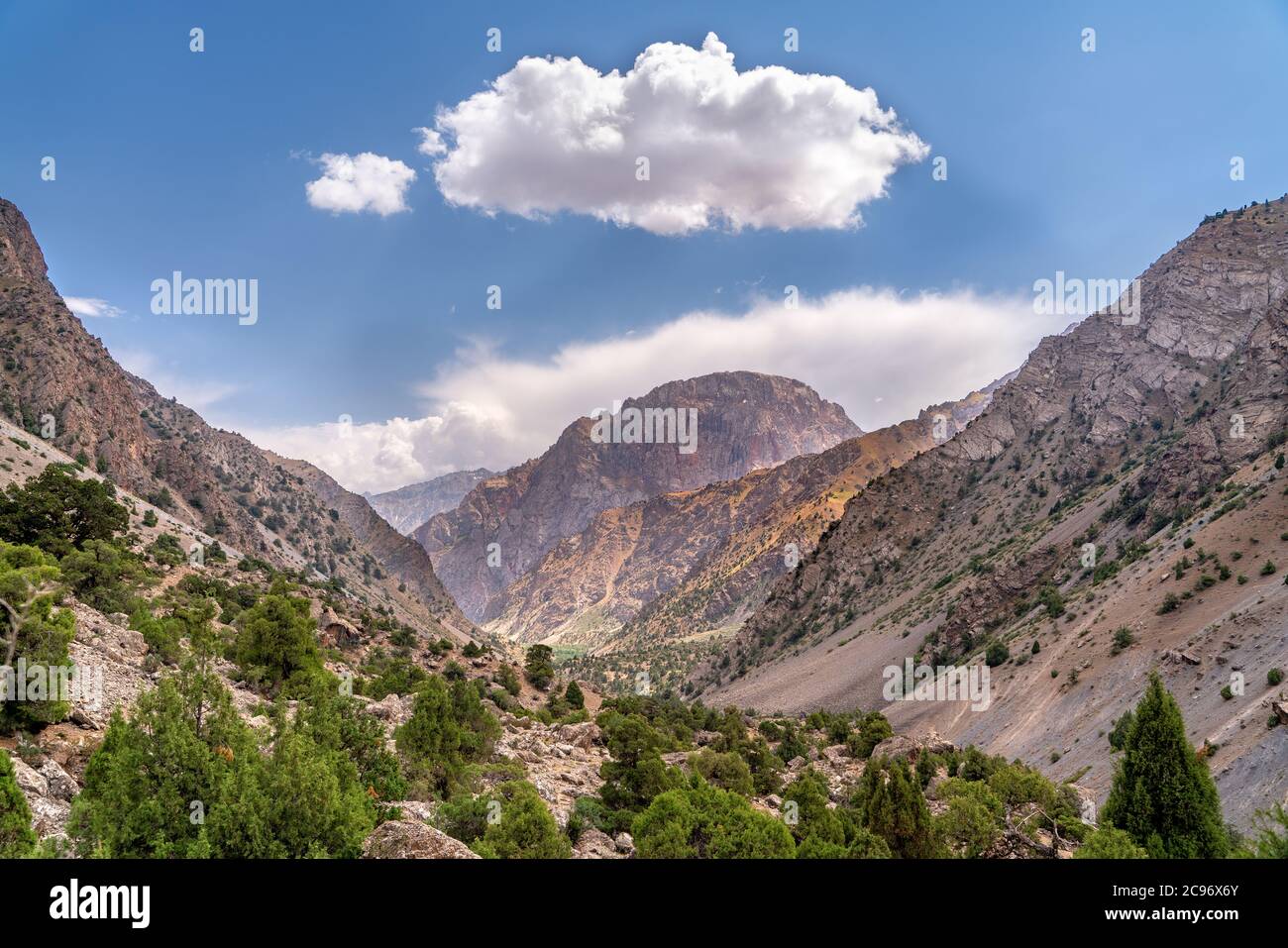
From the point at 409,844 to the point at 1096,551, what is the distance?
78.9 metres

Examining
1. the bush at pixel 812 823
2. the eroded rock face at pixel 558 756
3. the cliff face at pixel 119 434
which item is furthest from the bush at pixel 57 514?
the cliff face at pixel 119 434

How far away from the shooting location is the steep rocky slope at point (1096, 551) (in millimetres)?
38656

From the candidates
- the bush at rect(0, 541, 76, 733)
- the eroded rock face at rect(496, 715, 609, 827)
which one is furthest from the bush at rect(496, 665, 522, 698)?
the bush at rect(0, 541, 76, 733)

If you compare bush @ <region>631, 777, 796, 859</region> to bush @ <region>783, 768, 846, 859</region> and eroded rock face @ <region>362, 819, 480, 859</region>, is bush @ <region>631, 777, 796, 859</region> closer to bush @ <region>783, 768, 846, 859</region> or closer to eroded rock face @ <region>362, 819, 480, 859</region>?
bush @ <region>783, 768, 846, 859</region>

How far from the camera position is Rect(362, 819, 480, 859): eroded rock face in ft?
38.9

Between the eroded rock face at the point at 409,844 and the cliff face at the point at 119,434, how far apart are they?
85775 mm

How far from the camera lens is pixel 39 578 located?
2203cm

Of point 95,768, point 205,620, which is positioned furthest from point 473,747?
point 205,620

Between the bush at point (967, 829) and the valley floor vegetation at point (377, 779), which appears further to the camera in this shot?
the bush at point (967, 829)

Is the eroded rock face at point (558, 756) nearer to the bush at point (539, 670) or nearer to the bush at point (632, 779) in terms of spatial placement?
the bush at point (632, 779)

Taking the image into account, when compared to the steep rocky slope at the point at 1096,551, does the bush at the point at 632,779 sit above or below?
below

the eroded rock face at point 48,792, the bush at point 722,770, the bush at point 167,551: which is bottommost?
the bush at point 722,770

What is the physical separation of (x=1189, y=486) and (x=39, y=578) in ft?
276

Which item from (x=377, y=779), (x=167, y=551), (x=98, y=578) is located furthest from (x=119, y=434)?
(x=377, y=779)
